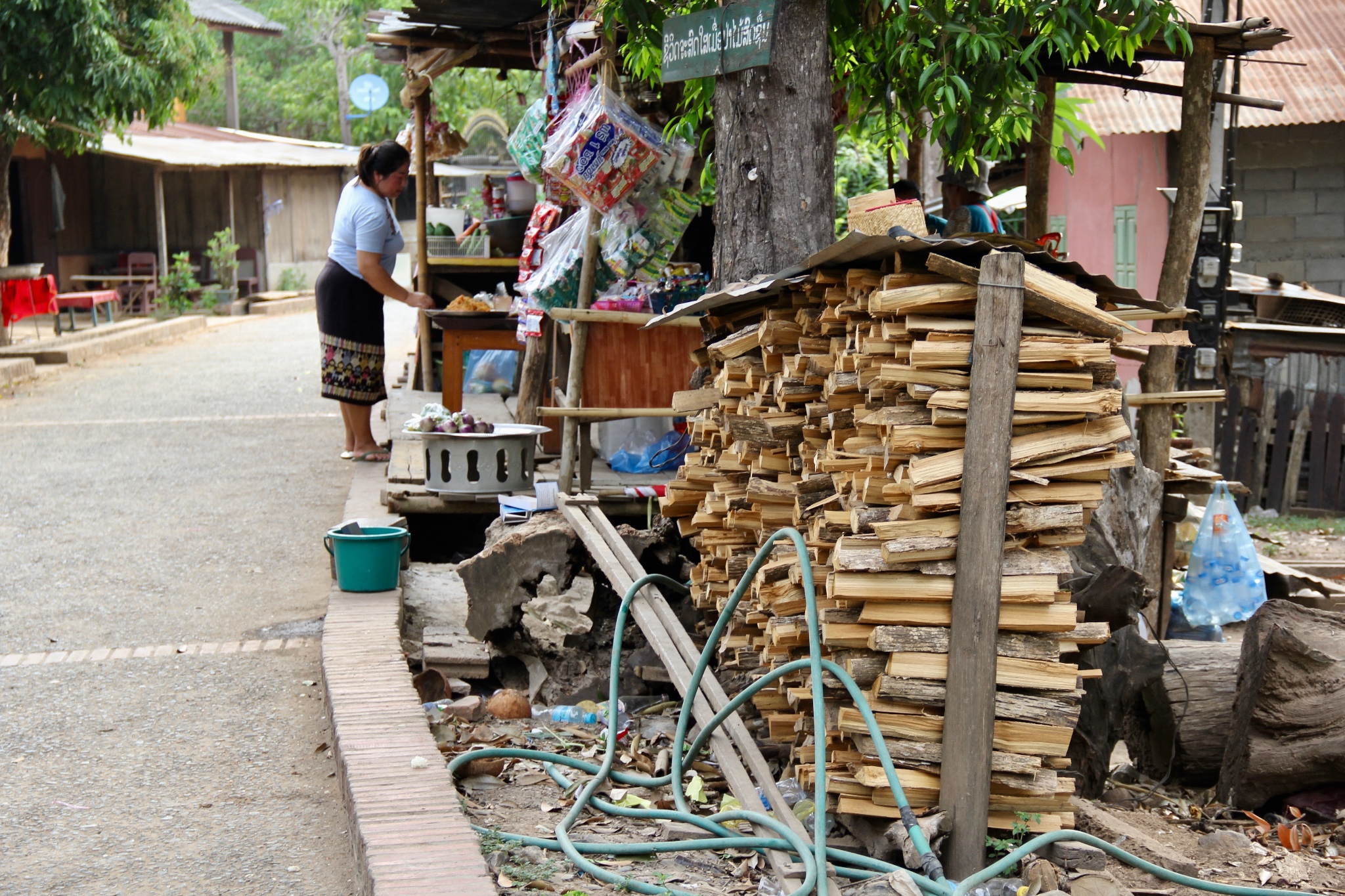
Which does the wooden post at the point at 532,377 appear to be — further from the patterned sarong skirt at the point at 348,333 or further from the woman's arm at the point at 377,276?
the patterned sarong skirt at the point at 348,333

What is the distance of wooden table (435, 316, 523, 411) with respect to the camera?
8.04 metres

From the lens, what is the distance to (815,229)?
16.4ft

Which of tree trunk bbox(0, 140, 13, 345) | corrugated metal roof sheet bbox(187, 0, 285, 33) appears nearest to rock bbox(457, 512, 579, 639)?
tree trunk bbox(0, 140, 13, 345)

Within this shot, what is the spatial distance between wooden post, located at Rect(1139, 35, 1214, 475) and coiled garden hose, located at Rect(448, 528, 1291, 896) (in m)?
3.34

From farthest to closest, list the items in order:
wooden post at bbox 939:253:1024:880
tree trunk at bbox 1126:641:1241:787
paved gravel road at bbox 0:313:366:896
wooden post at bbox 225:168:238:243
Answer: wooden post at bbox 225:168:238:243
tree trunk at bbox 1126:641:1241:787
paved gravel road at bbox 0:313:366:896
wooden post at bbox 939:253:1024:880

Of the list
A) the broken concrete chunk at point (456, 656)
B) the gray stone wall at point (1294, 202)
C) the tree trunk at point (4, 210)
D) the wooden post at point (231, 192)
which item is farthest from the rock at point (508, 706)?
the wooden post at point (231, 192)

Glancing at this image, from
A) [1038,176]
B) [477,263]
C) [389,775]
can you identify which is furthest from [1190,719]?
[477,263]

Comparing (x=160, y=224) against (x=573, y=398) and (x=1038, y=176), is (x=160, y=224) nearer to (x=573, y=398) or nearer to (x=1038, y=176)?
(x=1038, y=176)

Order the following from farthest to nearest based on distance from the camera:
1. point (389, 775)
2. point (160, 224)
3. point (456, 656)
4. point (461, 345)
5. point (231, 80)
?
point (231, 80), point (160, 224), point (461, 345), point (456, 656), point (389, 775)

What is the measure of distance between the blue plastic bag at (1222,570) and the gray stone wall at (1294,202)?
332 inches

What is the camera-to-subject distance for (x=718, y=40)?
15.5 ft

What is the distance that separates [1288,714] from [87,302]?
748 inches

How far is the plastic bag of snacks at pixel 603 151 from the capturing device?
6.00 m

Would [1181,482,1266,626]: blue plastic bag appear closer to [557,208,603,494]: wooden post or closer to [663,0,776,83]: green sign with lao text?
[557,208,603,494]: wooden post
